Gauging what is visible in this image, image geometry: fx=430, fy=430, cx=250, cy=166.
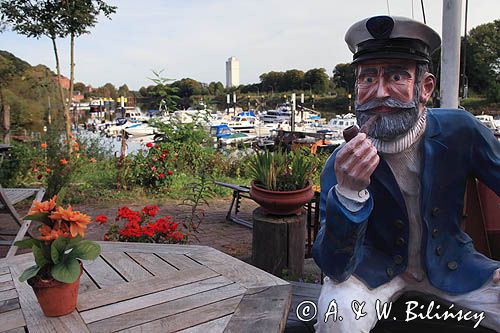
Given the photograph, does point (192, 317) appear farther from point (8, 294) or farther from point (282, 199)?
point (282, 199)

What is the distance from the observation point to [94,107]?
2413 inches

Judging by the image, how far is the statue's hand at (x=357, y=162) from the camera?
53.0 inches

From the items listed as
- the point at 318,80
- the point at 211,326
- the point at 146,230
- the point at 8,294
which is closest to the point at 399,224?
the point at 211,326

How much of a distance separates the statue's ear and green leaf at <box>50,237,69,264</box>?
53.9 inches

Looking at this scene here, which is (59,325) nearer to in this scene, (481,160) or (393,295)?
(393,295)

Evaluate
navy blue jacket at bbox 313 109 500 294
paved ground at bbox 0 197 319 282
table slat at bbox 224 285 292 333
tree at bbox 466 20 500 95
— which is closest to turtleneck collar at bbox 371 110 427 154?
navy blue jacket at bbox 313 109 500 294

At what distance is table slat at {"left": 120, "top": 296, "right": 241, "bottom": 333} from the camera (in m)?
1.46

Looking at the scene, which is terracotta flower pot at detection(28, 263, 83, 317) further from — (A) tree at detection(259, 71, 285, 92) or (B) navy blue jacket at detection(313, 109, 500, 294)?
(A) tree at detection(259, 71, 285, 92)

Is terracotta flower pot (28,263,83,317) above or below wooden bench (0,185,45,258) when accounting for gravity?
above

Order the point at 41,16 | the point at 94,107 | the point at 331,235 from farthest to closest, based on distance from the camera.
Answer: the point at 94,107, the point at 41,16, the point at 331,235

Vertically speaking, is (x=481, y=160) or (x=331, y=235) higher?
(x=481, y=160)

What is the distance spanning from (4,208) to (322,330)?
334cm

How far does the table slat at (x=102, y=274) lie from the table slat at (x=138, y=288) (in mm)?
64

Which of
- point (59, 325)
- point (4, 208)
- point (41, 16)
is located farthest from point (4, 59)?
point (59, 325)
